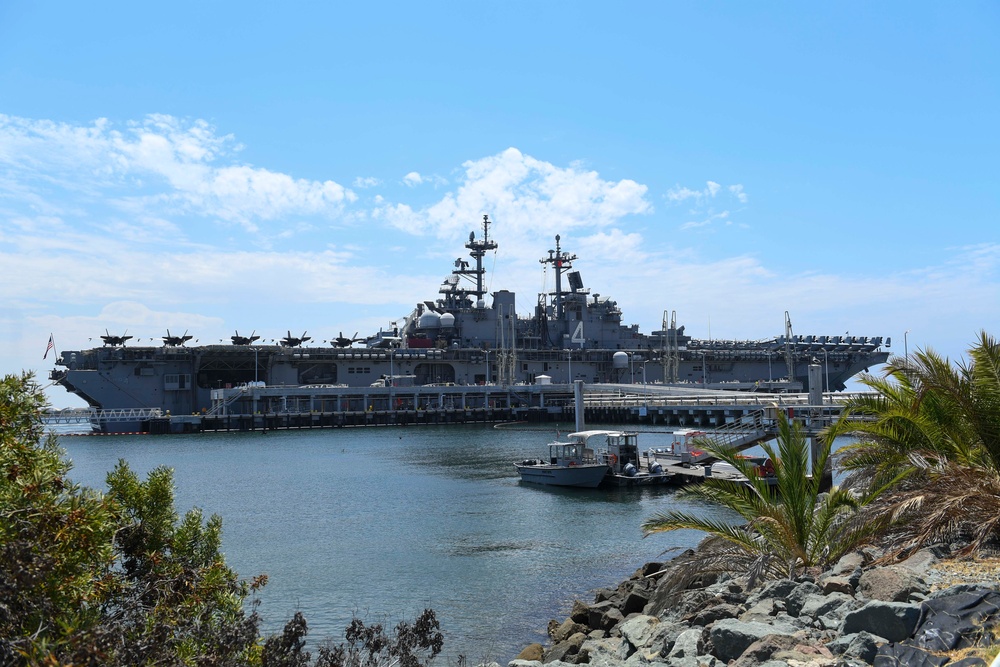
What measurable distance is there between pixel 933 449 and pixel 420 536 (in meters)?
14.7

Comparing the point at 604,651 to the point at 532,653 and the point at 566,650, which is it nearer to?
the point at 566,650

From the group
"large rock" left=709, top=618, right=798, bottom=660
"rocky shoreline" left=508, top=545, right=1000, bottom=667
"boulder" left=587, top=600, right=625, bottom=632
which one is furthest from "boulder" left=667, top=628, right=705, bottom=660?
"boulder" left=587, top=600, right=625, bottom=632

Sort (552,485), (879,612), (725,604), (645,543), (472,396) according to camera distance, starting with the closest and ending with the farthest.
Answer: (879,612), (725,604), (645,543), (552,485), (472,396)

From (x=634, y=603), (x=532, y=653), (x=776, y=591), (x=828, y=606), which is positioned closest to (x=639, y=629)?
(x=532, y=653)

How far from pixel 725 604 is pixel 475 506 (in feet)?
59.2

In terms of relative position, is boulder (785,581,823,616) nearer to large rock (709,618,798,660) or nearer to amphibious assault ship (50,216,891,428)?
large rock (709,618,798,660)

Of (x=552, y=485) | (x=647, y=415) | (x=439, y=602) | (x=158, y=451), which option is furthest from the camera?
(x=647, y=415)

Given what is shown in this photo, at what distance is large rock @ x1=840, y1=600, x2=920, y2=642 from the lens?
6605mm

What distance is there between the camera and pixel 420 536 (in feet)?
73.6

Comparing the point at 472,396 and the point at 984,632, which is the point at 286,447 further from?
the point at 984,632

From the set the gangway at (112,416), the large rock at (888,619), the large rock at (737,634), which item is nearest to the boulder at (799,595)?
the large rock at (737,634)

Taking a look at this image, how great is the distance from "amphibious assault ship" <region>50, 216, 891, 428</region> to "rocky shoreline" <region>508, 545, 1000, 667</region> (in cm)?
5836

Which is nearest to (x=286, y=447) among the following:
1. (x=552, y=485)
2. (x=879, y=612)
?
(x=552, y=485)

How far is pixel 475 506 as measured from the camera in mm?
27031
